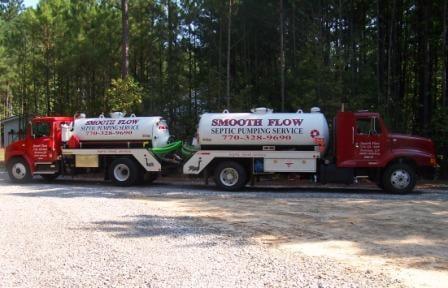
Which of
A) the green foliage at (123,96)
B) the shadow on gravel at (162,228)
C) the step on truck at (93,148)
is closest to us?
the shadow on gravel at (162,228)

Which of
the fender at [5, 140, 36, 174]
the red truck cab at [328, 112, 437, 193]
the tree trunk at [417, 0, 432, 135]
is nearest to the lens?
the red truck cab at [328, 112, 437, 193]

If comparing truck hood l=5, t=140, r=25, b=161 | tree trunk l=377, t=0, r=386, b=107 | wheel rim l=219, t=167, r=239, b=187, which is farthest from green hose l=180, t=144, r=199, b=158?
tree trunk l=377, t=0, r=386, b=107

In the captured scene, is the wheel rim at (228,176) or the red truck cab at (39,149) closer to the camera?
the wheel rim at (228,176)

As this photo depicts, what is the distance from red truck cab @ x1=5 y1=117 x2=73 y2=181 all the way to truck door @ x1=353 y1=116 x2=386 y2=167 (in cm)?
1049

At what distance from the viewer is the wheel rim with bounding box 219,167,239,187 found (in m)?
17.4

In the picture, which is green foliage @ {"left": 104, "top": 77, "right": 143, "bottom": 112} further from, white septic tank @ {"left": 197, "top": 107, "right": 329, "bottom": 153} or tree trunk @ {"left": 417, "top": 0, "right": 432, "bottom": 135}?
tree trunk @ {"left": 417, "top": 0, "right": 432, "bottom": 135}

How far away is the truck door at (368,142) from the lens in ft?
53.6

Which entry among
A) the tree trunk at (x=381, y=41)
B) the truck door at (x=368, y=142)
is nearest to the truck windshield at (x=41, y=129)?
the truck door at (x=368, y=142)

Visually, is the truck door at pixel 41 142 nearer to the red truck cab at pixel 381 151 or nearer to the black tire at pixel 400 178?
the red truck cab at pixel 381 151

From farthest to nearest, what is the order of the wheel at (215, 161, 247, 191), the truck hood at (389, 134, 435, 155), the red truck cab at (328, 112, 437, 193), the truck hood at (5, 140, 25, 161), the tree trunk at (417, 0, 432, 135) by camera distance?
the tree trunk at (417, 0, 432, 135)
the truck hood at (5, 140, 25, 161)
the wheel at (215, 161, 247, 191)
the truck hood at (389, 134, 435, 155)
the red truck cab at (328, 112, 437, 193)

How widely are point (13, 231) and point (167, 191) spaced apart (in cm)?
737

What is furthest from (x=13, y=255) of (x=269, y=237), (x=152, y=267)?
(x=269, y=237)

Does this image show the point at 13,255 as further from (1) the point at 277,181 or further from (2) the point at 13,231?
(1) the point at 277,181

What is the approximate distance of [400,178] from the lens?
16.3 meters
